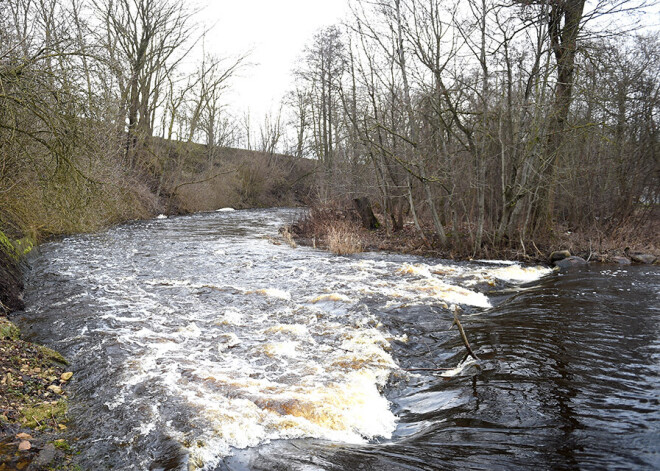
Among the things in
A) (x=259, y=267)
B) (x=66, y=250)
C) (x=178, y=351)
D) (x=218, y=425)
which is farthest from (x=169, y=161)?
(x=218, y=425)

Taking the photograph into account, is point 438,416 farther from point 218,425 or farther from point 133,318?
point 133,318

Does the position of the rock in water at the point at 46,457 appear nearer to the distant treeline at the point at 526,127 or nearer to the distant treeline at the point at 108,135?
the distant treeline at the point at 108,135

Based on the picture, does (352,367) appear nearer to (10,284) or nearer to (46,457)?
(46,457)

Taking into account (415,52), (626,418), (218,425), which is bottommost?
(218,425)

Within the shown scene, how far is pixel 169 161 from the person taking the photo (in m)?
27.7

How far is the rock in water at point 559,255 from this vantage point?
503 inches

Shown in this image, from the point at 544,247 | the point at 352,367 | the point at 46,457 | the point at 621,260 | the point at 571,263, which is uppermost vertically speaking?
the point at 544,247

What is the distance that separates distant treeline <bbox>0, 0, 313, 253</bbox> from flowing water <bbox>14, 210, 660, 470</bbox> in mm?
1997

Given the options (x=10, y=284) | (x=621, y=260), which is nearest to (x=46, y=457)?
(x=10, y=284)

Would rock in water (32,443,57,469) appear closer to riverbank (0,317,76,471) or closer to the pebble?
riverbank (0,317,76,471)

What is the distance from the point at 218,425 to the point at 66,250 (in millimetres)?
11433

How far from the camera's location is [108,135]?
11844 millimetres

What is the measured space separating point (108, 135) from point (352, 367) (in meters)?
9.66

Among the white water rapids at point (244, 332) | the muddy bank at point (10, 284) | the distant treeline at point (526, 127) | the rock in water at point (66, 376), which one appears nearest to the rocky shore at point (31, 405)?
the rock in water at point (66, 376)
